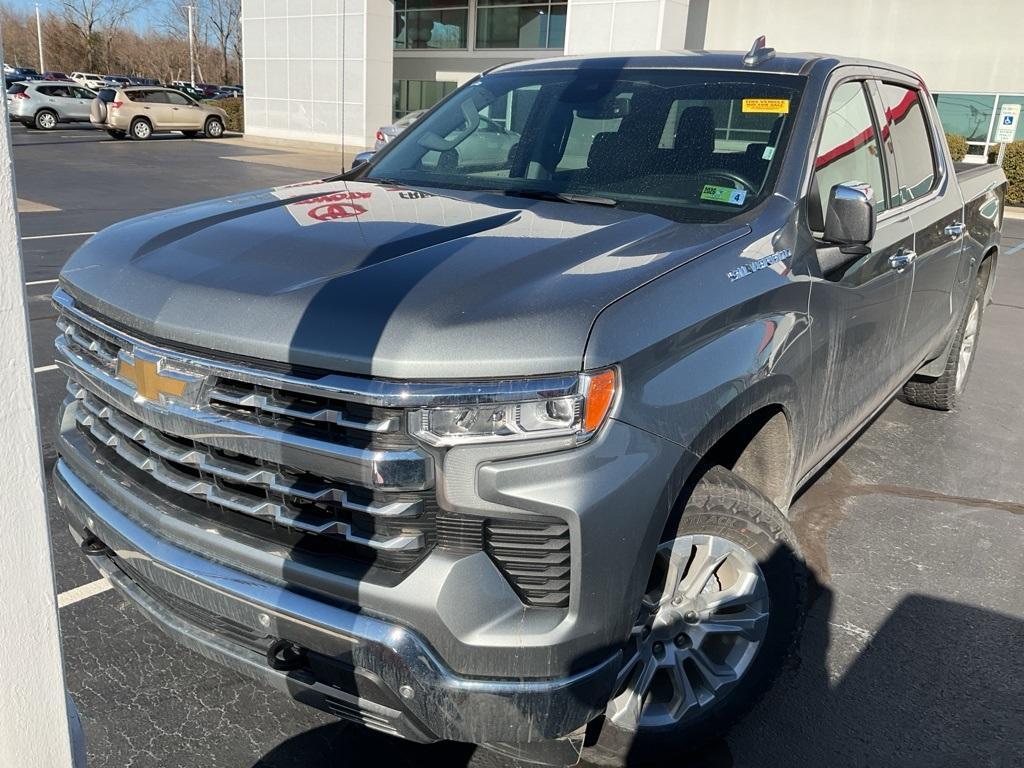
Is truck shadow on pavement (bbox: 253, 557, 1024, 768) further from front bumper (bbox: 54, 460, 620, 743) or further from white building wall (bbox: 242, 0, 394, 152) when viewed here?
white building wall (bbox: 242, 0, 394, 152)

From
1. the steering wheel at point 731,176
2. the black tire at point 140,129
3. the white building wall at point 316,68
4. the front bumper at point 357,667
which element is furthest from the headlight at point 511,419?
the black tire at point 140,129

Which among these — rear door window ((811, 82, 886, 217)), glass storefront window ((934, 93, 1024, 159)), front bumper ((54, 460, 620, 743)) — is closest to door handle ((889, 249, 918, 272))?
rear door window ((811, 82, 886, 217))

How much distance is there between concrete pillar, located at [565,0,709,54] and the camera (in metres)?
22.2

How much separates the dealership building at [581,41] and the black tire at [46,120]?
704cm

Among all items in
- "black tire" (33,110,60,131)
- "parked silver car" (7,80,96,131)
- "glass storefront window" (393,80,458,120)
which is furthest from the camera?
"glass storefront window" (393,80,458,120)

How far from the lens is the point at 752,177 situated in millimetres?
3213

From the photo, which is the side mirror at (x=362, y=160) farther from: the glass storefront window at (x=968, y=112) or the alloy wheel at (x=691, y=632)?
the glass storefront window at (x=968, y=112)

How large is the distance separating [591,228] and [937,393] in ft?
13.4

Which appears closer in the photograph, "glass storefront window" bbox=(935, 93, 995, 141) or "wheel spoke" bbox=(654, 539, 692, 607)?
"wheel spoke" bbox=(654, 539, 692, 607)

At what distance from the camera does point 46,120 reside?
32.7 metres

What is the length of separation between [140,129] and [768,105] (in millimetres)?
30602

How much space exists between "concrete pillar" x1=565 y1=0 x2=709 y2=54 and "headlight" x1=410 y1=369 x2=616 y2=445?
835 inches

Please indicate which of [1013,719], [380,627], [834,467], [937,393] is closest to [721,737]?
[1013,719]

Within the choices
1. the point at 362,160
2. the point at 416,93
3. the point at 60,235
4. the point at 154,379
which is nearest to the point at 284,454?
the point at 154,379
